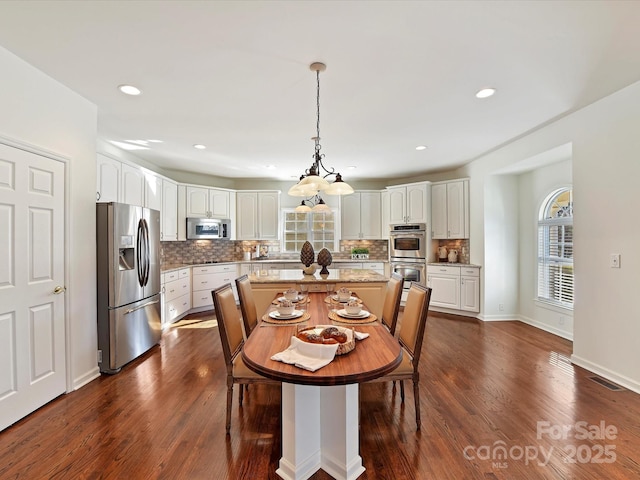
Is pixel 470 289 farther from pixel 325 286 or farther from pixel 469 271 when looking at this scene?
pixel 325 286

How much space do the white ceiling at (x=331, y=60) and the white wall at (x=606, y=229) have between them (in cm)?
22

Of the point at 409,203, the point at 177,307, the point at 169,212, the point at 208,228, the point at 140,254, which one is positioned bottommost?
the point at 177,307

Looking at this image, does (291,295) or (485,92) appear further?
(485,92)

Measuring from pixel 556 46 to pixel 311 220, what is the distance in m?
5.04

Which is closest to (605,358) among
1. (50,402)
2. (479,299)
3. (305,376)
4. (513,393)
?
(513,393)

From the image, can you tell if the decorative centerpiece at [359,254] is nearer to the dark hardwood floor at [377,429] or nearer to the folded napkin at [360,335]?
the dark hardwood floor at [377,429]

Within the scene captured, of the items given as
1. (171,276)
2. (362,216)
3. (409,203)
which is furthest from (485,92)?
(171,276)

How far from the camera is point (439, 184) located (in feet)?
18.4

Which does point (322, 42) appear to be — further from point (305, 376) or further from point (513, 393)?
point (513, 393)

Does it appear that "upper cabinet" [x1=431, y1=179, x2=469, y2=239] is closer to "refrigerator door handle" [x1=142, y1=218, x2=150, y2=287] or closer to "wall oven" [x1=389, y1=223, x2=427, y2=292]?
"wall oven" [x1=389, y1=223, x2=427, y2=292]

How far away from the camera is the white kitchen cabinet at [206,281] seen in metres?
5.38

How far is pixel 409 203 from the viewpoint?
582 centimetres

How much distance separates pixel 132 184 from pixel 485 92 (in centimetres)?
417

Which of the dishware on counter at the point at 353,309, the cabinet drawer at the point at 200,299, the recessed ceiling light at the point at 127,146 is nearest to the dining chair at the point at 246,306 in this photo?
the dishware on counter at the point at 353,309
